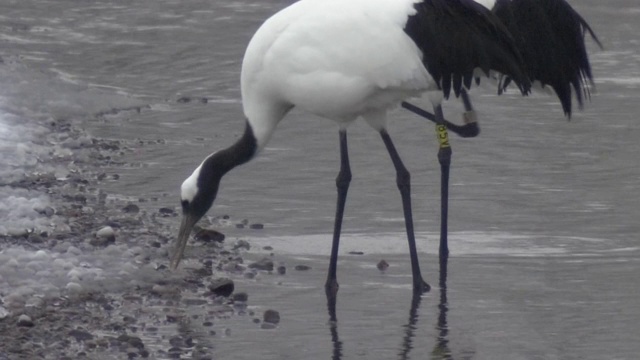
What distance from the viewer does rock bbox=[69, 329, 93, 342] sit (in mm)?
6926

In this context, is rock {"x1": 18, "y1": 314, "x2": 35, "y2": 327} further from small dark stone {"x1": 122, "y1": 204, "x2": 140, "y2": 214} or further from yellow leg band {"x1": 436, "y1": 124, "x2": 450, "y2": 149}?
yellow leg band {"x1": 436, "y1": 124, "x2": 450, "y2": 149}

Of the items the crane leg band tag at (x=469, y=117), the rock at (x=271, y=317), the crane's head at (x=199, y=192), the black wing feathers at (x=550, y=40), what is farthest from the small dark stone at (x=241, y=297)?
the crane leg band tag at (x=469, y=117)

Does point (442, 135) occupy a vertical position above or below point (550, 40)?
below

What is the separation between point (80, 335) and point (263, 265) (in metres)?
1.61

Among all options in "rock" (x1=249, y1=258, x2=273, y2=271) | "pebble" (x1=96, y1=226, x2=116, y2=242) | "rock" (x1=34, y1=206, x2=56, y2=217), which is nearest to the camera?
"rock" (x1=249, y1=258, x2=273, y2=271)

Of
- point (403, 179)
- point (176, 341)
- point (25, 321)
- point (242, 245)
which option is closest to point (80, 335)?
point (25, 321)

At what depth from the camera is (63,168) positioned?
10.8 metres

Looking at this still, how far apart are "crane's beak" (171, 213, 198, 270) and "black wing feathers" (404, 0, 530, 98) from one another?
146 cm

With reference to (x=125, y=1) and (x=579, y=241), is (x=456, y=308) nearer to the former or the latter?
(x=579, y=241)

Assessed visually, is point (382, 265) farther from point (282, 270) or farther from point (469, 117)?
point (469, 117)

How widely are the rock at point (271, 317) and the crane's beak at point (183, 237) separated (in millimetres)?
924

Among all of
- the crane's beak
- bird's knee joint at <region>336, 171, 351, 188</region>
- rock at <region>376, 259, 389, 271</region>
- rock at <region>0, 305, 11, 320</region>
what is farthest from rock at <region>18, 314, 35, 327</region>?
bird's knee joint at <region>336, 171, 351, 188</region>

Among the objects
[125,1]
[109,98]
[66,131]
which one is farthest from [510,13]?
[125,1]

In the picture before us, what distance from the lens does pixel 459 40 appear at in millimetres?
8195
